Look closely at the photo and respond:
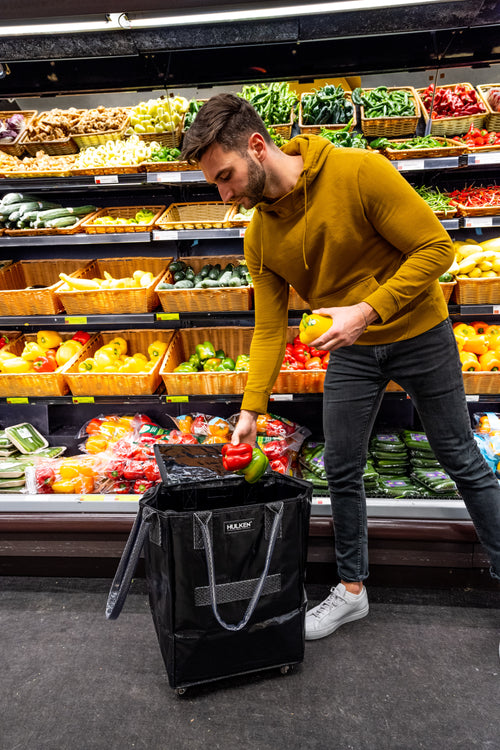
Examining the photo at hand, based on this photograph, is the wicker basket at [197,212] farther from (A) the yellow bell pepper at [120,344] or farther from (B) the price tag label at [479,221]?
(B) the price tag label at [479,221]

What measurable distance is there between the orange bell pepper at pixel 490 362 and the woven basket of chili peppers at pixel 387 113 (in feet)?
4.13

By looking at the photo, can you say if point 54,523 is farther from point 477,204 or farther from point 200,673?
point 477,204

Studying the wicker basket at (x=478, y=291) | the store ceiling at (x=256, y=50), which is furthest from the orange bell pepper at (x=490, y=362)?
the store ceiling at (x=256, y=50)

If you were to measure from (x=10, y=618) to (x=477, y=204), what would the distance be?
10.1ft

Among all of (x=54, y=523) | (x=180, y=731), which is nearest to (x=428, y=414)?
(x=180, y=731)

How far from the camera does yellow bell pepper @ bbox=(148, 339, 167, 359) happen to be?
10.3 feet

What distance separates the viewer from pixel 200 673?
1.92 metres

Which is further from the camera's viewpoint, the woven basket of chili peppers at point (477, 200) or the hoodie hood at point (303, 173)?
the woven basket of chili peppers at point (477, 200)

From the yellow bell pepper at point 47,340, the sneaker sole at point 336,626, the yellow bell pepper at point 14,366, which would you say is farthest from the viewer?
the yellow bell pepper at point 47,340

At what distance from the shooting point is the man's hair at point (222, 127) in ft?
4.73

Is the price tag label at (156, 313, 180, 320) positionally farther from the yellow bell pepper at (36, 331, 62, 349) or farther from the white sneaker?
the white sneaker

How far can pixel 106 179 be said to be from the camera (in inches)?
107

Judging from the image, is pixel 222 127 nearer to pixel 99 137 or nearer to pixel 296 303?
pixel 296 303

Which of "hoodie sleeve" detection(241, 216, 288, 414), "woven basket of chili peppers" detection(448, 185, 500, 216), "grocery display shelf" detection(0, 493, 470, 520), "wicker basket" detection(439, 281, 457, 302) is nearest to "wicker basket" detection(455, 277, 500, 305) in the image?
"wicker basket" detection(439, 281, 457, 302)
